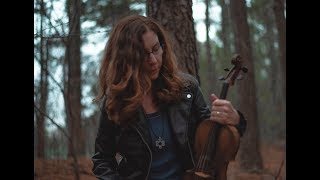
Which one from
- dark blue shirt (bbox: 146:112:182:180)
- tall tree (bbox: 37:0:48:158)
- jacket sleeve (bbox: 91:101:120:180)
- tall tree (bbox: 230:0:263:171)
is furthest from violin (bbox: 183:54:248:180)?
tall tree (bbox: 230:0:263:171)

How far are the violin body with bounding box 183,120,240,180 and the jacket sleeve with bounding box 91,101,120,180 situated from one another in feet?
1.42

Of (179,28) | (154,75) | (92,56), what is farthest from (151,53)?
(92,56)

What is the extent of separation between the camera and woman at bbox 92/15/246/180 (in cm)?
230

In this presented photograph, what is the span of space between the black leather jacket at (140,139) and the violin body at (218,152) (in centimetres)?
6

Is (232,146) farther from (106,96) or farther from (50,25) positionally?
(50,25)

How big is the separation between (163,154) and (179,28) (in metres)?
1.39

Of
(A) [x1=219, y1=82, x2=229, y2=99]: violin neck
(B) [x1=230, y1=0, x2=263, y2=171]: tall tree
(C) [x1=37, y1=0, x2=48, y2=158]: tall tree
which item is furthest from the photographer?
(B) [x1=230, y1=0, x2=263, y2=171]: tall tree

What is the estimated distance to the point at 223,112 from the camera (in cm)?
214


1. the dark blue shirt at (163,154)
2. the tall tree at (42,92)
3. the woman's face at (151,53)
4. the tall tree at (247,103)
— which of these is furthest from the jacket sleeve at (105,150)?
the tall tree at (247,103)

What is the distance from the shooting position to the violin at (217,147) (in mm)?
2244

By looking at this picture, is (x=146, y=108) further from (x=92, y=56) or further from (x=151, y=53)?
(x=92, y=56)

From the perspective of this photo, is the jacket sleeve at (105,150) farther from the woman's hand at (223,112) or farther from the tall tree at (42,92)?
the tall tree at (42,92)

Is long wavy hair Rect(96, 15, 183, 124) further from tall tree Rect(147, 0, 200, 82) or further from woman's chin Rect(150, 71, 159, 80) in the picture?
tall tree Rect(147, 0, 200, 82)
